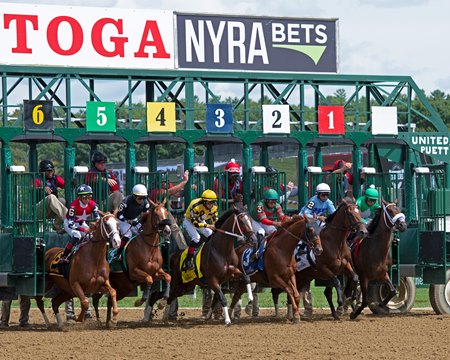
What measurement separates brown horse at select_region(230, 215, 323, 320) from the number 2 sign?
265 centimetres

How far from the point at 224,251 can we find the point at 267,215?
63.2 inches

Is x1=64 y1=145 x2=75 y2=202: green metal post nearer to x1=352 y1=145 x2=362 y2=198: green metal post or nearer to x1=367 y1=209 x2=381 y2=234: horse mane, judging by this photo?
x1=367 y1=209 x2=381 y2=234: horse mane

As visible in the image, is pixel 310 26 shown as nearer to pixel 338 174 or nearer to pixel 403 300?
pixel 338 174

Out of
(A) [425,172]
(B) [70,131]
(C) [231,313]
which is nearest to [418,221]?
(A) [425,172]

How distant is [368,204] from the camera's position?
19703 mm

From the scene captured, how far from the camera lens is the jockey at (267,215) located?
1909cm

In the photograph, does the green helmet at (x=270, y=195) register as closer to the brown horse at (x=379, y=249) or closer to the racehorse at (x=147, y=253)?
the brown horse at (x=379, y=249)

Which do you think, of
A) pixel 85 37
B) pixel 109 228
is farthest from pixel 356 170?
pixel 109 228

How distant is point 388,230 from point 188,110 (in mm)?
4057

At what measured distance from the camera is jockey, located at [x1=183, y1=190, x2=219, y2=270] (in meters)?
18.3

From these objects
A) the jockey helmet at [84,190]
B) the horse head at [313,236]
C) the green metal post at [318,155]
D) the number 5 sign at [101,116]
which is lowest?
the horse head at [313,236]

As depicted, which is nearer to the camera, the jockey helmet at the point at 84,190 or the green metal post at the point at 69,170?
the jockey helmet at the point at 84,190

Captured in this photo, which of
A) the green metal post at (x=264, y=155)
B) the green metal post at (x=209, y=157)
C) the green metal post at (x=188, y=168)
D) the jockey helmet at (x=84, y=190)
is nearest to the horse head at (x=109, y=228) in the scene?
the jockey helmet at (x=84, y=190)

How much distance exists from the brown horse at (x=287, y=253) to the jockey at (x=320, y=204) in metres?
0.76
